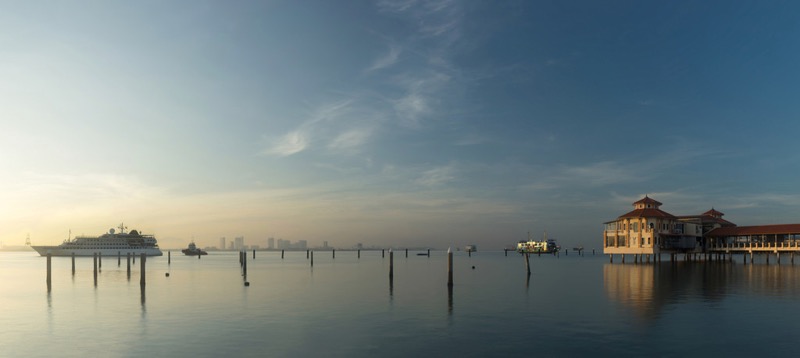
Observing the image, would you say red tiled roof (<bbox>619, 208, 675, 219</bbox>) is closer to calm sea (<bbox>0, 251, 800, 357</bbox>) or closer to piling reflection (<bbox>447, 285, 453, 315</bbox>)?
calm sea (<bbox>0, 251, 800, 357</bbox>)

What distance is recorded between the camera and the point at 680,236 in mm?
108125

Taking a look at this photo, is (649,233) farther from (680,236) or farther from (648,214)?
(680,236)

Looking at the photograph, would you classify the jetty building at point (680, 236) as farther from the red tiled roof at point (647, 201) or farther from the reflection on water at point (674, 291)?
the reflection on water at point (674, 291)

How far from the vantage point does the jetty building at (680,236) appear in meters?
99.4

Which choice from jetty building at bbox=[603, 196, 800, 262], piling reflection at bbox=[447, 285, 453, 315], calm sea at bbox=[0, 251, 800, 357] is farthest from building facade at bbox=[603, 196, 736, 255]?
piling reflection at bbox=[447, 285, 453, 315]

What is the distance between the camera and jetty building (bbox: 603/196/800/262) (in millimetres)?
99375

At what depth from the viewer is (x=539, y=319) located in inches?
1313

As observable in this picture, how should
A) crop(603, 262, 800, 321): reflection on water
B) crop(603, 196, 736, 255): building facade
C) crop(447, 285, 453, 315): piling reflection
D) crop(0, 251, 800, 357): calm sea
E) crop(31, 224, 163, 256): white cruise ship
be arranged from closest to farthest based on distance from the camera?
crop(0, 251, 800, 357): calm sea, crop(447, 285, 453, 315): piling reflection, crop(603, 262, 800, 321): reflection on water, crop(603, 196, 736, 255): building facade, crop(31, 224, 163, 256): white cruise ship

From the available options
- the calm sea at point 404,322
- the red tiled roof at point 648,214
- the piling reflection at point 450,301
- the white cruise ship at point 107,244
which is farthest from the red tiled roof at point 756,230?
the white cruise ship at point 107,244

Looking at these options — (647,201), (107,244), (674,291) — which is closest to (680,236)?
(647,201)

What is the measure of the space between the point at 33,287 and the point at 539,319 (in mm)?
52320

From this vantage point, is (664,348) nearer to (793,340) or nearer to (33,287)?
(793,340)

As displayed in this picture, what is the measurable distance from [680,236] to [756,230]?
1342cm

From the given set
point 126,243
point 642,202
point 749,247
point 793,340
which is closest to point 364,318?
point 793,340
